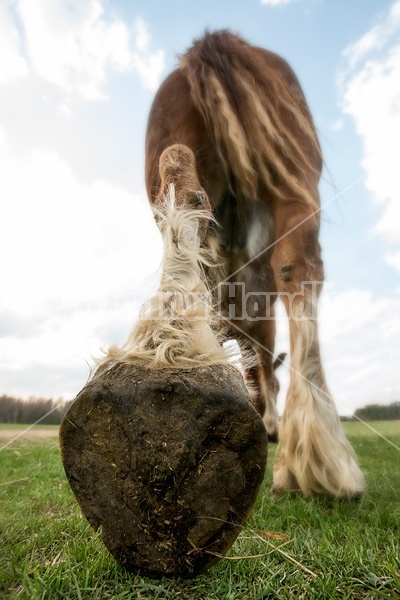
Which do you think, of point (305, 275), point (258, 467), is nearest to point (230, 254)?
point (305, 275)

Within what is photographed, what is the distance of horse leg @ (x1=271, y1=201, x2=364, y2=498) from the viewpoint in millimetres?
1618

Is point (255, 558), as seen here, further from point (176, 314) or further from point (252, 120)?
point (252, 120)

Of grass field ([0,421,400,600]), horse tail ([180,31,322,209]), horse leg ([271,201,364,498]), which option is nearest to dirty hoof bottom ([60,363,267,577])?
grass field ([0,421,400,600])

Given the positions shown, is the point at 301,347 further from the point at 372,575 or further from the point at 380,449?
the point at 380,449

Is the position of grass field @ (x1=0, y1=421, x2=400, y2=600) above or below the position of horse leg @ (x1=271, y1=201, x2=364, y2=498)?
below

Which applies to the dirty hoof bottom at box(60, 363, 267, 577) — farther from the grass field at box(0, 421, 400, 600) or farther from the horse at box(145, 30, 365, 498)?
the horse at box(145, 30, 365, 498)

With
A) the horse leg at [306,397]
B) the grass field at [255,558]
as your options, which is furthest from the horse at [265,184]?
the grass field at [255,558]

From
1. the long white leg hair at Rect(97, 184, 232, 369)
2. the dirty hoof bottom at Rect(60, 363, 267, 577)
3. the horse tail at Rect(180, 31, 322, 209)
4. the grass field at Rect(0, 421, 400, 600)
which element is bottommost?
the grass field at Rect(0, 421, 400, 600)

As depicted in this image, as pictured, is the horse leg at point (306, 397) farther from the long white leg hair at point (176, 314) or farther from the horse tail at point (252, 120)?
the long white leg hair at point (176, 314)

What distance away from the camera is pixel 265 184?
6.95 feet

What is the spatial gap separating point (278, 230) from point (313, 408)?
737 mm

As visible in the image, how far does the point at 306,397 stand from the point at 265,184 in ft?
3.10

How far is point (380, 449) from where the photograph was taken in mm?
3652

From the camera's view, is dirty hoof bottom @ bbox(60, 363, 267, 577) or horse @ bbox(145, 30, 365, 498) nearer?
dirty hoof bottom @ bbox(60, 363, 267, 577)
